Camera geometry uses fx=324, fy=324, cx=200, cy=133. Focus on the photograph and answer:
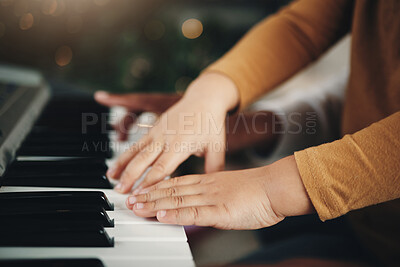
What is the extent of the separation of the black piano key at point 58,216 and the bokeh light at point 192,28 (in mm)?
2213

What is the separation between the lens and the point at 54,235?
0.45m

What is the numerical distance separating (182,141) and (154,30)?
2.09m

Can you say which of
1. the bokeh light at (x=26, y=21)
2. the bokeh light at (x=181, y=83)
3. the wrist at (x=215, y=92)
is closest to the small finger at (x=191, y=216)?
the wrist at (x=215, y=92)

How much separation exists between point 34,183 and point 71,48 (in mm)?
2084

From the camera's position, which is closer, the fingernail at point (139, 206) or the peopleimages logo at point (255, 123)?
the fingernail at point (139, 206)

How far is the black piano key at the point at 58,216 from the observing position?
47 centimetres

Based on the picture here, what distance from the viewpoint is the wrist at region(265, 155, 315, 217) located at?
0.52 m

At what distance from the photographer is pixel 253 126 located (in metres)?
1.01

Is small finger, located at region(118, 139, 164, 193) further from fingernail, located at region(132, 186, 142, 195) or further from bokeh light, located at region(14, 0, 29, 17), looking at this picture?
bokeh light, located at region(14, 0, 29, 17)

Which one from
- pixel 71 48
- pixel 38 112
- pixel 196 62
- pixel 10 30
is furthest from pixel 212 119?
pixel 71 48

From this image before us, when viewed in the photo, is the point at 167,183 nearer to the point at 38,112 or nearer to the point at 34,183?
the point at 34,183

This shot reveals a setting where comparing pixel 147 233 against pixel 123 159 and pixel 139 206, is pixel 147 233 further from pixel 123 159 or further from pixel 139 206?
pixel 123 159

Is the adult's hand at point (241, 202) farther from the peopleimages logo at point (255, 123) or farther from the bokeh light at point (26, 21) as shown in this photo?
the bokeh light at point (26, 21)

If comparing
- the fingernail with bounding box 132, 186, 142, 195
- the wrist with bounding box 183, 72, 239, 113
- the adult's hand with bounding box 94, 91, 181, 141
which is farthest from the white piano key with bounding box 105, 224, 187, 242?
the adult's hand with bounding box 94, 91, 181, 141
